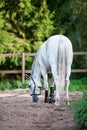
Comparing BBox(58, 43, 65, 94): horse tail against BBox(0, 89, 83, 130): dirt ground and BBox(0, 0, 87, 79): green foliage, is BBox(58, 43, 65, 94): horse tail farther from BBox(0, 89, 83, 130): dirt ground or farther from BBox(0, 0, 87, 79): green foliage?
BBox(0, 0, 87, 79): green foliage

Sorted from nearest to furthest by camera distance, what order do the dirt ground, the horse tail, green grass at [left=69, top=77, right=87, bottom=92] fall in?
the dirt ground < the horse tail < green grass at [left=69, top=77, right=87, bottom=92]

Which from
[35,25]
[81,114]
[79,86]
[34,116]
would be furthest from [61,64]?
[35,25]

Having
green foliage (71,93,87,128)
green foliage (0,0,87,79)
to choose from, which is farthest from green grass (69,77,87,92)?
green foliage (71,93,87,128)

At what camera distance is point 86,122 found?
21.7ft

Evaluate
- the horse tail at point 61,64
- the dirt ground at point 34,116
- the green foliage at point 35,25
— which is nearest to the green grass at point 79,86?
the green foliage at point 35,25

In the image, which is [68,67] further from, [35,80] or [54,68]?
[35,80]

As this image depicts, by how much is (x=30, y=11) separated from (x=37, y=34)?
1.03 meters

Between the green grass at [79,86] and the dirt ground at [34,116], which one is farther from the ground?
the dirt ground at [34,116]

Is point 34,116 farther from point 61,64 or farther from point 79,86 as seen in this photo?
point 79,86

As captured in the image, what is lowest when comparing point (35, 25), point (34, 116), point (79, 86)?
point (79, 86)

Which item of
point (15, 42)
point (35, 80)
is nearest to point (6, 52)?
point (15, 42)

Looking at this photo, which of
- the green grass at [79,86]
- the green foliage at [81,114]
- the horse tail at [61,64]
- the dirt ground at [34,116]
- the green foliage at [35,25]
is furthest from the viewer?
the green foliage at [35,25]

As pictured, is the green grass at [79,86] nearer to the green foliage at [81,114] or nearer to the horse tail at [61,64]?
the horse tail at [61,64]

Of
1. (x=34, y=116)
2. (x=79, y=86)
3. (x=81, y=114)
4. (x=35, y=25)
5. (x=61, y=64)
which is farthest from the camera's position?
(x=35, y=25)
